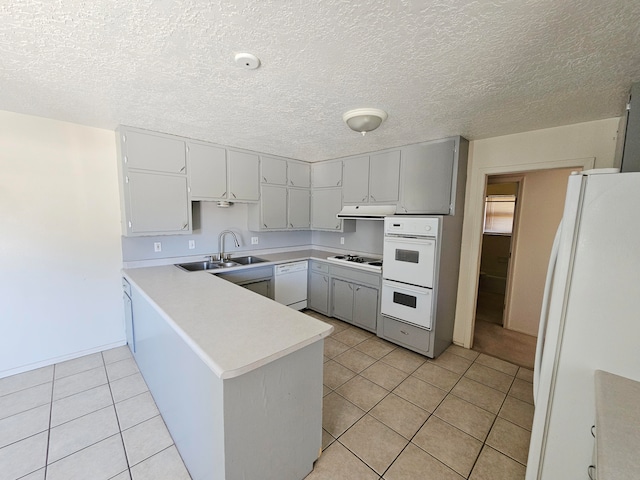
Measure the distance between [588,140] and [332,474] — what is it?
3.22 m

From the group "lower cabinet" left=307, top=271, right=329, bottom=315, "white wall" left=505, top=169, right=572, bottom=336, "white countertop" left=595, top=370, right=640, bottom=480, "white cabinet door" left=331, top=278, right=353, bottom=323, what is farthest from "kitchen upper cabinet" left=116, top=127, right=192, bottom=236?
"white wall" left=505, top=169, right=572, bottom=336

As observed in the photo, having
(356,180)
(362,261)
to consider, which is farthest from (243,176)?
(362,261)

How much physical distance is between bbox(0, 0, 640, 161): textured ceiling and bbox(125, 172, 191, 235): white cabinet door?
576mm

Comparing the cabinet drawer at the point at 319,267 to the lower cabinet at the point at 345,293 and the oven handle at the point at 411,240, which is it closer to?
the lower cabinet at the point at 345,293

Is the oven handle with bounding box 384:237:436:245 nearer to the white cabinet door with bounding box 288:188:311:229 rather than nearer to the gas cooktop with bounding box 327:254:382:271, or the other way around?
the gas cooktop with bounding box 327:254:382:271

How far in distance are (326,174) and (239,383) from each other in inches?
128

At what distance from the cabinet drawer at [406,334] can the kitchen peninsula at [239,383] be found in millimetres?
1644

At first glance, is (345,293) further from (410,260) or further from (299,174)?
(299,174)

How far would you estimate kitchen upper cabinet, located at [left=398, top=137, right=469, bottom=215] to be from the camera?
8.84 feet

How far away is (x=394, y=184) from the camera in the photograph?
315 cm

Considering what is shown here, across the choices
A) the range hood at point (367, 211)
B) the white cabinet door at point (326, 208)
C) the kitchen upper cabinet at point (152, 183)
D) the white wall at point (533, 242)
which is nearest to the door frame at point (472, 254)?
the white wall at point (533, 242)

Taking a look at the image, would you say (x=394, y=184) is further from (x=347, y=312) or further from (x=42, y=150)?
(x=42, y=150)

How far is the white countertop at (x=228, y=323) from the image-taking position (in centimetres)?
115

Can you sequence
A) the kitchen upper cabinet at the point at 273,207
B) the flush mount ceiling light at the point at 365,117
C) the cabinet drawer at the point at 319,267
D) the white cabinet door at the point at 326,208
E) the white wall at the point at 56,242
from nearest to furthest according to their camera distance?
the flush mount ceiling light at the point at 365,117 < the white wall at the point at 56,242 < the kitchen upper cabinet at the point at 273,207 < the cabinet drawer at the point at 319,267 < the white cabinet door at the point at 326,208
